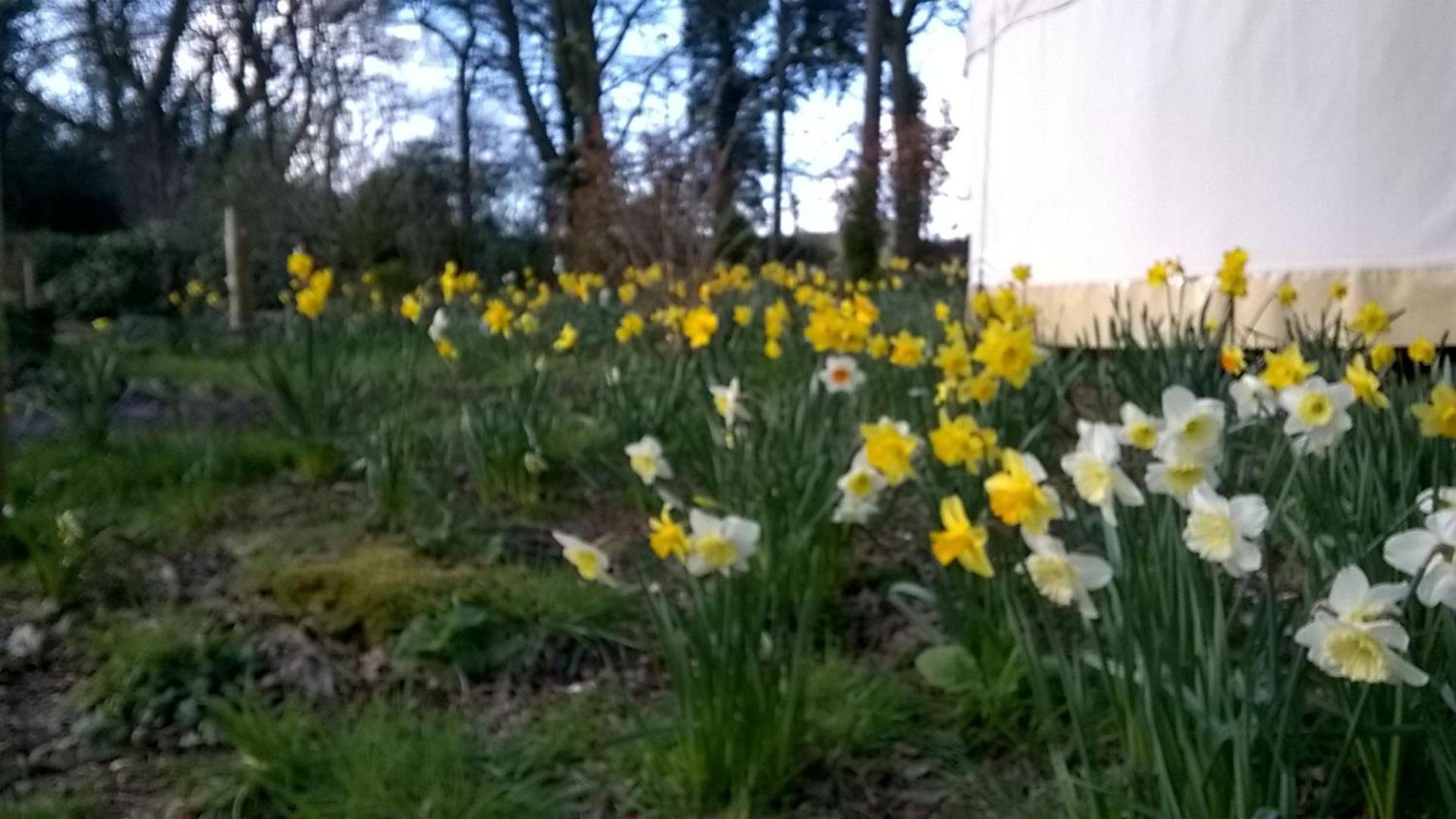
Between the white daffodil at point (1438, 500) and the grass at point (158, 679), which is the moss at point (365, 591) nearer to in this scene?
the grass at point (158, 679)

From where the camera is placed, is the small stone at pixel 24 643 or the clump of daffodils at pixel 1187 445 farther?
the small stone at pixel 24 643

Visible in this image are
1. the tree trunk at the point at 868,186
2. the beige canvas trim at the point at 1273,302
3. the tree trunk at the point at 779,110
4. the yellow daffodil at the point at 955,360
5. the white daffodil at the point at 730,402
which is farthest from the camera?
the tree trunk at the point at 779,110

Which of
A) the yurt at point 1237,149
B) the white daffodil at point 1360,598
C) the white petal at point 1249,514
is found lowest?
the white daffodil at point 1360,598

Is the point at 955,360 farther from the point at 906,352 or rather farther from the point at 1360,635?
the point at 1360,635

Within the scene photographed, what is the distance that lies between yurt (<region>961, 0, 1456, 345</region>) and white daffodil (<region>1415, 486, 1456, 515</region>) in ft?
9.72

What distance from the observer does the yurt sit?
4133mm

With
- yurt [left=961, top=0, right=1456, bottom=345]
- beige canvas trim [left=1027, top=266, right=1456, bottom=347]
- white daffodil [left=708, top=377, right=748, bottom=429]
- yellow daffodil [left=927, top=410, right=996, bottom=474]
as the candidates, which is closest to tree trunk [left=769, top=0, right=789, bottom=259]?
yurt [left=961, top=0, right=1456, bottom=345]

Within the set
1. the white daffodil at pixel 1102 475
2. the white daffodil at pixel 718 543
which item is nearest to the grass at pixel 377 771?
the white daffodil at pixel 718 543

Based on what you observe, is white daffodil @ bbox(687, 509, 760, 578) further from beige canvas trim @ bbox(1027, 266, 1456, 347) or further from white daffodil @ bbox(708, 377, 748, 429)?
beige canvas trim @ bbox(1027, 266, 1456, 347)

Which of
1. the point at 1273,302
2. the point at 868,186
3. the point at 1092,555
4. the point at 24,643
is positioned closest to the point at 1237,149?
the point at 1273,302

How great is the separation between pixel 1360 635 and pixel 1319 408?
1.52 ft

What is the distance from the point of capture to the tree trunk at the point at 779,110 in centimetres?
1427

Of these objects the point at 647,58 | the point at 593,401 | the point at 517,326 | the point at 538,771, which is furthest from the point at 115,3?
the point at 538,771

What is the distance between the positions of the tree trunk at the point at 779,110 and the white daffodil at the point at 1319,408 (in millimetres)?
12321
